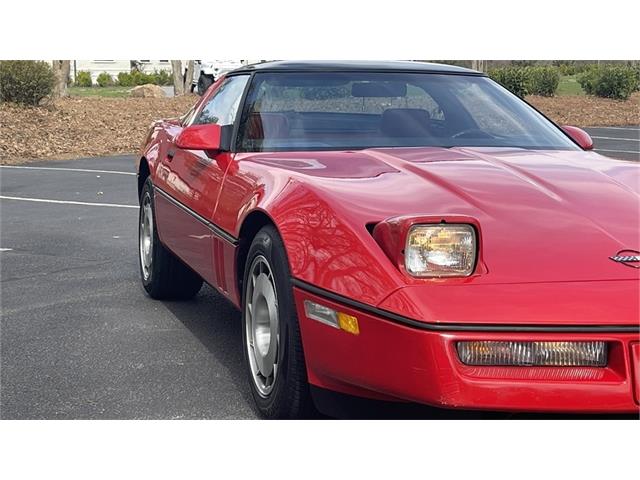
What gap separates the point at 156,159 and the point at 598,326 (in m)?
3.91

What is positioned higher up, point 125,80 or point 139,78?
point 139,78

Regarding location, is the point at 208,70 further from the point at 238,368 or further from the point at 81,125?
the point at 238,368

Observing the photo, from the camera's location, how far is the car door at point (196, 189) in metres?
4.90

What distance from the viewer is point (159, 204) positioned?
6.12 m

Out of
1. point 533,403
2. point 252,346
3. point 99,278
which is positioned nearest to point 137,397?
point 252,346

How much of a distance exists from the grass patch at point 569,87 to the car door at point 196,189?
2911cm

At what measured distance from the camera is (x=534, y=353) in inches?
118

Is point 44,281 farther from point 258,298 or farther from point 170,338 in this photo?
point 258,298

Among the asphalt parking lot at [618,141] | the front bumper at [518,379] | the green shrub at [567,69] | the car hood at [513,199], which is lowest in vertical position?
the asphalt parking lot at [618,141]

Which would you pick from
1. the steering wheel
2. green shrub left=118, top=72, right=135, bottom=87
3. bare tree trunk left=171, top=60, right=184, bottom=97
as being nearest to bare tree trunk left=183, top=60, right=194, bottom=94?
bare tree trunk left=171, top=60, right=184, bottom=97

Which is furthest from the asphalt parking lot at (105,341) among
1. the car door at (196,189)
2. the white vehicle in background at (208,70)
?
the white vehicle in background at (208,70)

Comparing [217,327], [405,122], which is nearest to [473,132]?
[405,122]

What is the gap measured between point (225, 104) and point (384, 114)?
1094mm

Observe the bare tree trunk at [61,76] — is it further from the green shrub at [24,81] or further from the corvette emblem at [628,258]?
the corvette emblem at [628,258]
